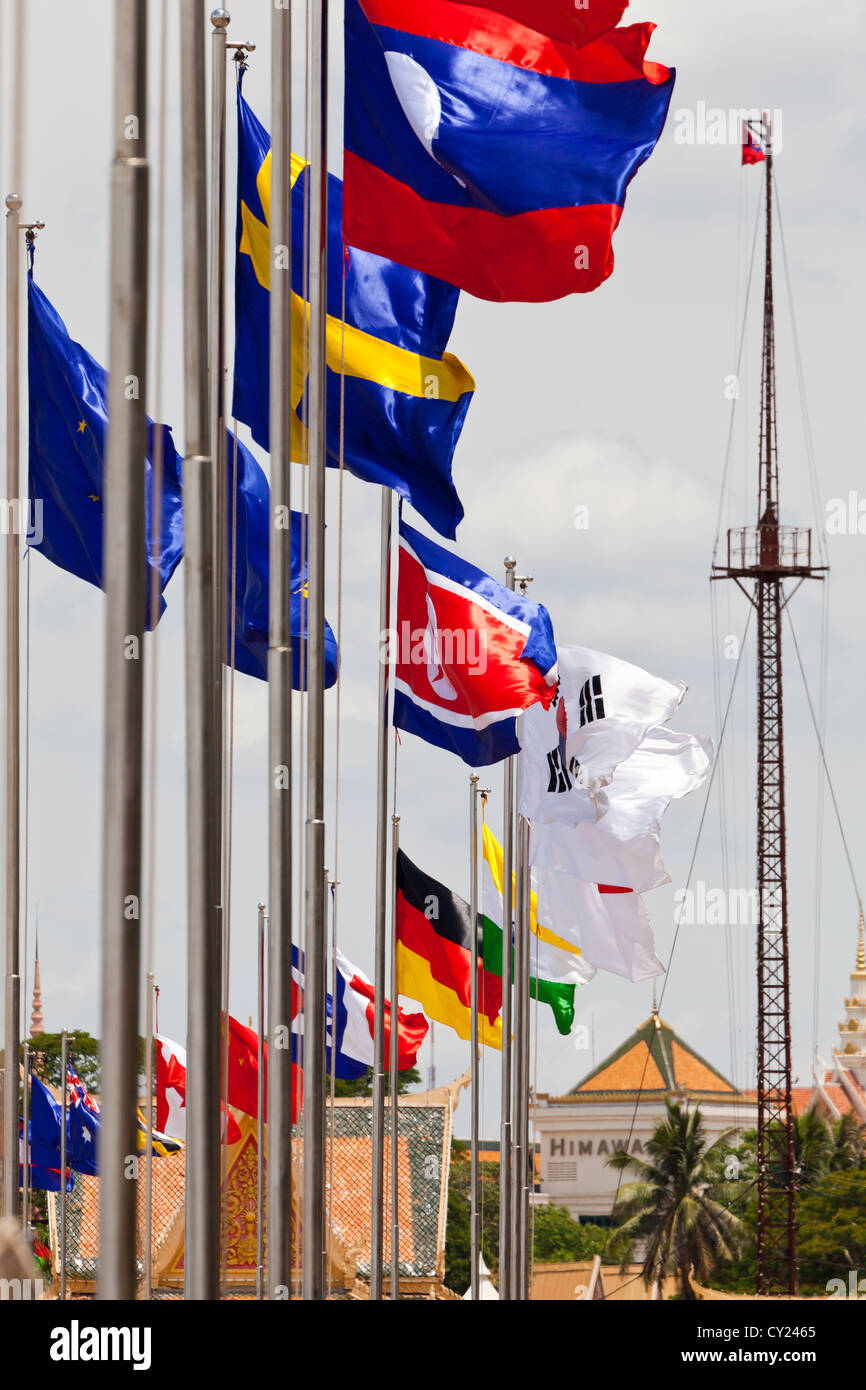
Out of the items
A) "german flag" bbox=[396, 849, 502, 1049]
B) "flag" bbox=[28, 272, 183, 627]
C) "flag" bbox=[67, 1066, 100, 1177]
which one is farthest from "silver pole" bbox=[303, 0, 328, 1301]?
"flag" bbox=[67, 1066, 100, 1177]

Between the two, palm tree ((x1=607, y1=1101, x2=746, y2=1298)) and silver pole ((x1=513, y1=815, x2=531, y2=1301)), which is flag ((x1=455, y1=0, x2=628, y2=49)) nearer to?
silver pole ((x1=513, y1=815, x2=531, y2=1301))

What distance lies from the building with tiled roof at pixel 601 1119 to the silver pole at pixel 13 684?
113524mm

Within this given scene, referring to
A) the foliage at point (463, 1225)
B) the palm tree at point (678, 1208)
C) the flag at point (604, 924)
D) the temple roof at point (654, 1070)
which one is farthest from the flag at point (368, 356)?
the temple roof at point (654, 1070)

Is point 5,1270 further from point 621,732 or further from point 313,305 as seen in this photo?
point 621,732

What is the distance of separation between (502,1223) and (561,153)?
21209mm

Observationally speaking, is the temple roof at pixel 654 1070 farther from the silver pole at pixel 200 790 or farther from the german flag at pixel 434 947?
the silver pole at pixel 200 790

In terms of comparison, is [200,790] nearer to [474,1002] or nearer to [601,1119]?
[474,1002]

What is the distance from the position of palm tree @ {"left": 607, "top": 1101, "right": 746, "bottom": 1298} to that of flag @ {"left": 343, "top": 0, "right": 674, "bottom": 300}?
211 feet

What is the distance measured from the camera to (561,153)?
47.4ft

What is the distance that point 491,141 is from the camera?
579 inches

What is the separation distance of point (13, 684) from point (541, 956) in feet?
61.8

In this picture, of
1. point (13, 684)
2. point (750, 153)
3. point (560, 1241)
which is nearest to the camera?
point (13, 684)

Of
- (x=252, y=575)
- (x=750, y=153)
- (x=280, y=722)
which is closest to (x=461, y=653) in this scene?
(x=252, y=575)
